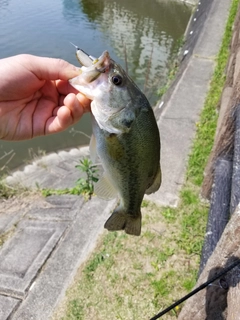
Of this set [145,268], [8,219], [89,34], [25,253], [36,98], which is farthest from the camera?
[89,34]

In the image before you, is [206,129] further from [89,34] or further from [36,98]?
[89,34]

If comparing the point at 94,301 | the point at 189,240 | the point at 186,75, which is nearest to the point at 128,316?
the point at 94,301

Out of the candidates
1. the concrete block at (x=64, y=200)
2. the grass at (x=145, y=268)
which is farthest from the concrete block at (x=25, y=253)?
the grass at (x=145, y=268)

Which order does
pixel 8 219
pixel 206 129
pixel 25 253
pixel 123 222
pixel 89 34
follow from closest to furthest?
pixel 123 222 < pixel 25 253 < pixel 8 219 < pixel 206 129 < pixel 89 34

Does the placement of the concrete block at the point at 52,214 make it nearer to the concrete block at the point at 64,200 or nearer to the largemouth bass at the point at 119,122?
the concrete block at the point at 64,200

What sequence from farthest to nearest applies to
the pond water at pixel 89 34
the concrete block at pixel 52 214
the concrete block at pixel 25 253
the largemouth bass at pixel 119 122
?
the pond water at pixel 89 34 → the concrete block at pixel 52 214 → the concrete block at pixel 25 253 → the largemouth bass at pixel 119 122

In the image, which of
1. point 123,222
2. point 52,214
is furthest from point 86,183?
point 123,222
